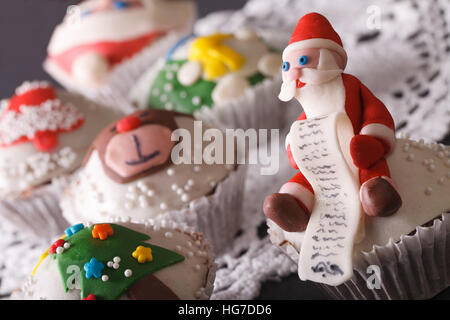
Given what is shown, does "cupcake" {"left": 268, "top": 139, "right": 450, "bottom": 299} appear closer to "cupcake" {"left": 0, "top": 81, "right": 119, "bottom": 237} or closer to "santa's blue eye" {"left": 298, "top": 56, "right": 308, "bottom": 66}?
"santa's blue eye" {"left": 298, "top": 56, "right": 308, "bottom": 66}

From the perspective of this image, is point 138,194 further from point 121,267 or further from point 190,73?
point 190,73

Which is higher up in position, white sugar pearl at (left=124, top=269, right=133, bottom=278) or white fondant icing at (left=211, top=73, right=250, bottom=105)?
white fondant icing at (left=211, top=73, right=250, bottom=105)

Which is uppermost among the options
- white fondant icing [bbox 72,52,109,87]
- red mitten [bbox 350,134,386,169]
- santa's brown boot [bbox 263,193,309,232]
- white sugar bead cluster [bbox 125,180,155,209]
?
white fondant icing [bbox 72,52,109,87]

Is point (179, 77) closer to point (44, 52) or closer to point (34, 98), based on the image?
point (34, 98)

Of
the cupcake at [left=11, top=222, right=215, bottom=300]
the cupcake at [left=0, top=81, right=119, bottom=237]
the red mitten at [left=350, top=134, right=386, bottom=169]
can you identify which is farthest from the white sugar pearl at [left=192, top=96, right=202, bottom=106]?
the red mitten at [left=350, top=134, right=386, bottom=169]

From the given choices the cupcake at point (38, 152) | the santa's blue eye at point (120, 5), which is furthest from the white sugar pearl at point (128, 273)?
the santa's blue eye at point (120, 5)

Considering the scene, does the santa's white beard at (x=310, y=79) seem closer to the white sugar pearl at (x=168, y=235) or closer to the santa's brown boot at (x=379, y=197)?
the santa's brown boot at (x=379, y=197)

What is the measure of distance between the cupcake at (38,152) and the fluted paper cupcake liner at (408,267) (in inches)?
43.8

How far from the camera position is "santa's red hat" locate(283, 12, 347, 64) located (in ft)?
3.79

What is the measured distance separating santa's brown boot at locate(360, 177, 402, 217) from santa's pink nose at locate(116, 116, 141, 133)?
80 centimetres

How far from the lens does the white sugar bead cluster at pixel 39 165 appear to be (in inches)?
80.1

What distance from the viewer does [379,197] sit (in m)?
1.12

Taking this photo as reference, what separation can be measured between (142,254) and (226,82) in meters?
1.02
